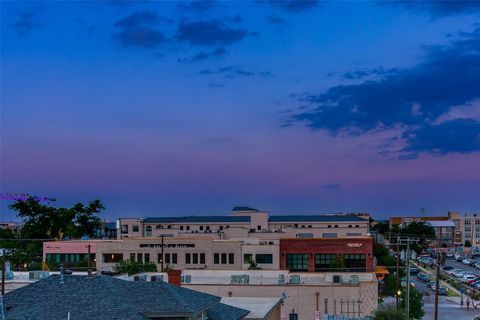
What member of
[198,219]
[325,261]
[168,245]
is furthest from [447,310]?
[198,219]

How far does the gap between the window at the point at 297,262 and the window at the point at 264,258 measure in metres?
2.56

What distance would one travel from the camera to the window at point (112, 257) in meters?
95.7

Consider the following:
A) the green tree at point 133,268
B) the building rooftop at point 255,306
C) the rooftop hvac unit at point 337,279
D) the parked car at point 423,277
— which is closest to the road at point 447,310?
the parked car at point 423,277

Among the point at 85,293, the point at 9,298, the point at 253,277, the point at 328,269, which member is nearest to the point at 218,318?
the point at 85,293

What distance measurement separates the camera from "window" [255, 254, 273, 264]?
3733 inches

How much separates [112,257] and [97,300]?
6922 cm

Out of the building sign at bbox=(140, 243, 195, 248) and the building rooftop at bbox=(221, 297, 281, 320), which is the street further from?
the building rooftop at bbox=(221, 297, 281, 320)

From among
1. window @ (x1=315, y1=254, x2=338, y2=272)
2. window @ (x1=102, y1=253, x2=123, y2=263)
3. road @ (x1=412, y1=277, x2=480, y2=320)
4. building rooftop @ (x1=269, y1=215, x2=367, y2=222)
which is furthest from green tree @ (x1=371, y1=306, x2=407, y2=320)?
building rooftop @ (x1=269, y1=215, x2=367, y2=222)

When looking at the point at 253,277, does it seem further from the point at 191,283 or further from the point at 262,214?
the point at 262,214

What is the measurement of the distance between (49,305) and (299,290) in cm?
3142

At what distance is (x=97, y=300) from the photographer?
2827 centimetres

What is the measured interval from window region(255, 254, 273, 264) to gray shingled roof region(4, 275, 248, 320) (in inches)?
2497

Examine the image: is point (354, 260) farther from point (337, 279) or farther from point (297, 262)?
point (337, 279)

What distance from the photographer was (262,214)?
433 ft
